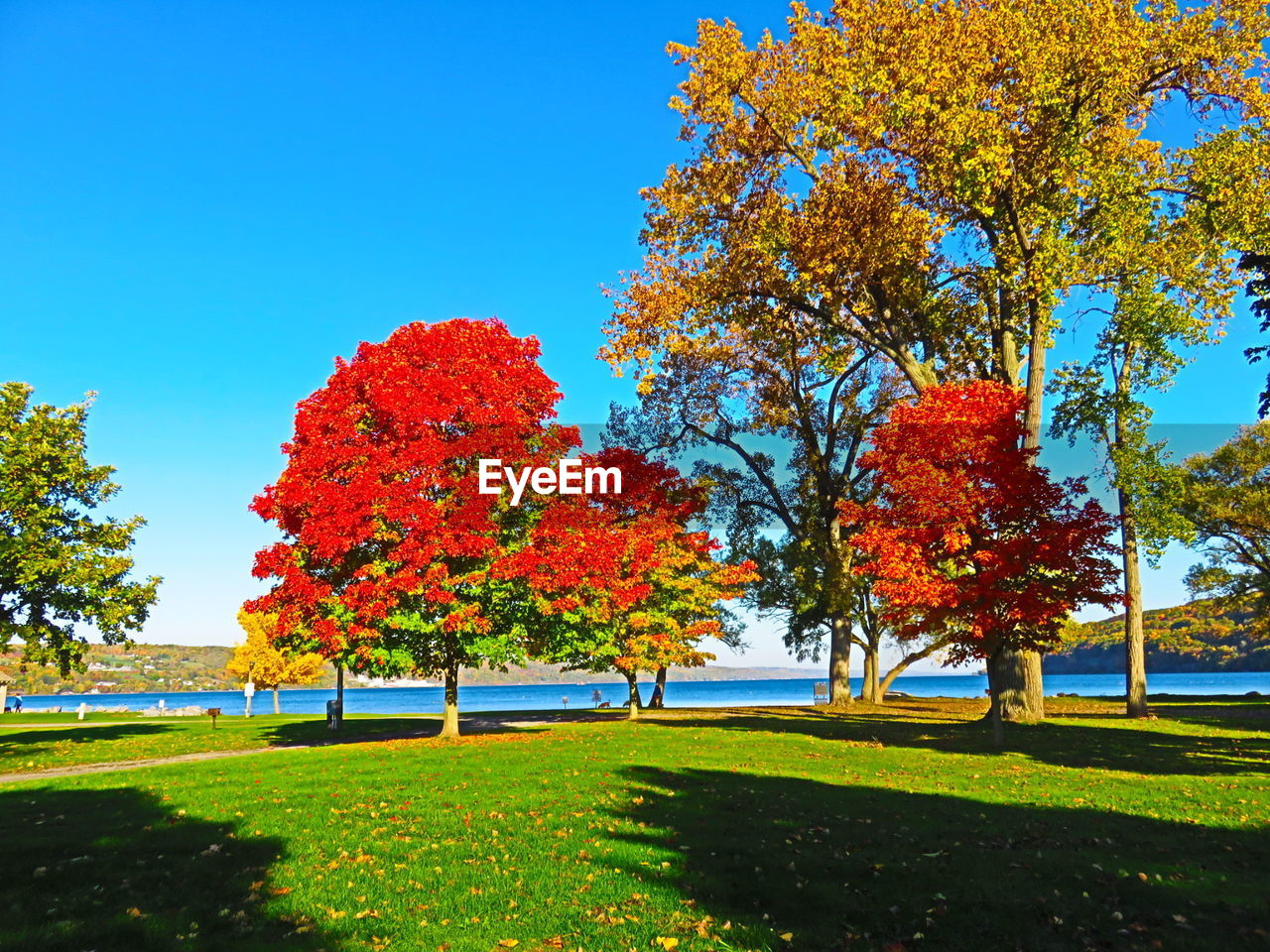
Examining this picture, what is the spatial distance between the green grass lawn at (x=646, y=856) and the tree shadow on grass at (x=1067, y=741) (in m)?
0.36

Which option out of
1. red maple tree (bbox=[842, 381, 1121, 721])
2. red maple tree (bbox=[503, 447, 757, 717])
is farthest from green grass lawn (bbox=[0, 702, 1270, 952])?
red maple tree (bbox=[503, 447, 757, 717])

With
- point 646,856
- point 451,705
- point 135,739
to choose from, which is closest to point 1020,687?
point 451,705

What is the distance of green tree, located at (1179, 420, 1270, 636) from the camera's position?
3800cm

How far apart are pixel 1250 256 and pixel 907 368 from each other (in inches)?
505

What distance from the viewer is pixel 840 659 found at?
38.4 metres

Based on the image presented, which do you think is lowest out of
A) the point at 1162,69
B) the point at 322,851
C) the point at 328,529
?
the point at 322,851

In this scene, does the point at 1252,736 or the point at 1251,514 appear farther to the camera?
the point at 1251,514

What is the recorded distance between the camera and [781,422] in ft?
126

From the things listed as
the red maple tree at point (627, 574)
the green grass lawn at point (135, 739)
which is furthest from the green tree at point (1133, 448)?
the green grass lawn at point (135, 739)

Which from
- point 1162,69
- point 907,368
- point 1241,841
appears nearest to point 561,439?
point 907,368

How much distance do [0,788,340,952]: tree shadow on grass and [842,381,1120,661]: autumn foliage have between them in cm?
1636

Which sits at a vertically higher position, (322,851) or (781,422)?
(781,422)

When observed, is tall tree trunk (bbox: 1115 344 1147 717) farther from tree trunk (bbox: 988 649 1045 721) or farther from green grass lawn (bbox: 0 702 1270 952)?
Result: green grass lawn (bbox: 0 702 1270 952)

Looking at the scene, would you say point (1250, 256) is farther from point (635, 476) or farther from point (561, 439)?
point (635, 476)
